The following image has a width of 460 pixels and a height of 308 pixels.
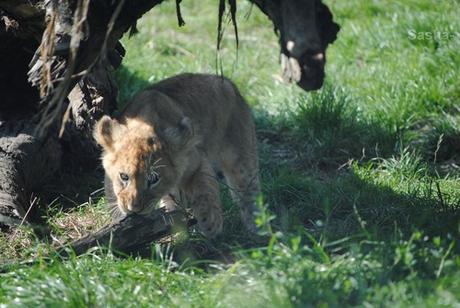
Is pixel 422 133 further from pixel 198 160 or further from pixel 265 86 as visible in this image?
pixel 198 160

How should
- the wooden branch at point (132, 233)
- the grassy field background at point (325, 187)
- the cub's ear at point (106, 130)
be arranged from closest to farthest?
the grassy field background at point (325, 187)
the wooden branch at point (132, 233)
the cub's ear at point (106, 130)

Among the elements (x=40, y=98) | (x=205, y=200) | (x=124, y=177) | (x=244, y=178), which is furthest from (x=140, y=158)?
(x=244, y=178)

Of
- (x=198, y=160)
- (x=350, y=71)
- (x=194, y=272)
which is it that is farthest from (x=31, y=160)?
(x=350, y=71)

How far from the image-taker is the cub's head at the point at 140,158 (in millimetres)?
5543

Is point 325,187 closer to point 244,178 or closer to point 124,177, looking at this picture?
point 244,178

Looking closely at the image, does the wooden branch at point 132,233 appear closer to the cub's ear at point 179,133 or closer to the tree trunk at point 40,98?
the cub's ear at point 179,133

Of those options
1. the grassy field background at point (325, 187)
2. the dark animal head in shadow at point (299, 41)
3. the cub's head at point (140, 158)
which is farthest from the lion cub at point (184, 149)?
the dark animal head in shadow at point (299, 41)

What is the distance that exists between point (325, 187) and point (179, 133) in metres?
1.41

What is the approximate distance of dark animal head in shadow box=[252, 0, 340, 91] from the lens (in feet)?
19.1

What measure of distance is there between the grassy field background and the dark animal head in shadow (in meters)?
0.84

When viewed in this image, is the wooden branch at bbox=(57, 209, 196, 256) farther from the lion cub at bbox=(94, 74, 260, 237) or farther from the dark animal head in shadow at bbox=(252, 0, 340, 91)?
the dark animal head in shadow at bbox=(252, 0, 340, 91)

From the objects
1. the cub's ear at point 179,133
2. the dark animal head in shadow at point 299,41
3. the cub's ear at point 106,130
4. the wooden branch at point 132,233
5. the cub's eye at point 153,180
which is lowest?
the wooden branch at point 132,233

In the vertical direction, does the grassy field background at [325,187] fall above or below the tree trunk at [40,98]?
below

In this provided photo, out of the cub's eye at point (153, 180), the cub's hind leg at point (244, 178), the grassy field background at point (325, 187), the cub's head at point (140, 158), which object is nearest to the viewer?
the grassy field background at point (325, 187)
